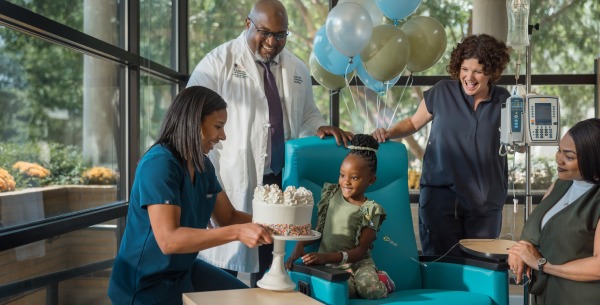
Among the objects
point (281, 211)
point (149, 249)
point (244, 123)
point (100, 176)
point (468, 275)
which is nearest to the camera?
point (281, 211)

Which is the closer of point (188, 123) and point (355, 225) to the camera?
point (188, 123)

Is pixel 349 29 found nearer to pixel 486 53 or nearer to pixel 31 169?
pixel 486 53

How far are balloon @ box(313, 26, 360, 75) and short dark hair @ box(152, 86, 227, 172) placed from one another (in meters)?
1.26

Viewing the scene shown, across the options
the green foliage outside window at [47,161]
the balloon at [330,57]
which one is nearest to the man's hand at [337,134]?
the balloon at [330,57]

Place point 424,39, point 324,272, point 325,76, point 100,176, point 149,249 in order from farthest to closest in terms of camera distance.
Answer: point 325,76
point 100,176
point 424,39
point 324,272
point 149,249

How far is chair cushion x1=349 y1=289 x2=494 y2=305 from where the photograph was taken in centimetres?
260

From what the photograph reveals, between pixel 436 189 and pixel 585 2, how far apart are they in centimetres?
251

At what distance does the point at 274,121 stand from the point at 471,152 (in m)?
0.85

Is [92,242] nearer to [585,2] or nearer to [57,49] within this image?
[57,49]

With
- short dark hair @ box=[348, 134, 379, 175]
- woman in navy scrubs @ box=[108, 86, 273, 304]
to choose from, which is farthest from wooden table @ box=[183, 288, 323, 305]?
short dark hair @ box=[348, 134, 379, 175]

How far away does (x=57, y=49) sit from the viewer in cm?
319

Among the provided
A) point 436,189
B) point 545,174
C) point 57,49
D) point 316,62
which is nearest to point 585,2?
point 545,174

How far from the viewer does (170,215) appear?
7.20 feet

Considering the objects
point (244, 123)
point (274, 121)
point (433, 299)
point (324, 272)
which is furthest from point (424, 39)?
point (324, 272)
